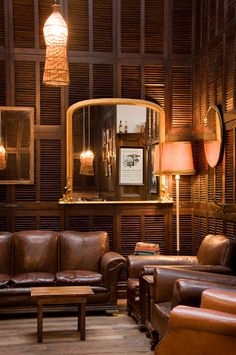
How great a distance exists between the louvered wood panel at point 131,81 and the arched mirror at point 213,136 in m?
1.09

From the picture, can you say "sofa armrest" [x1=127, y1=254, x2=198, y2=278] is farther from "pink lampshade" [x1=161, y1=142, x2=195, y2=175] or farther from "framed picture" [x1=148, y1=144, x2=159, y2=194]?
"framed picture" [x1=148, y1=144, x2=159, y2=194]

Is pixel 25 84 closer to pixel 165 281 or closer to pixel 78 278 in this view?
pixel 78 278

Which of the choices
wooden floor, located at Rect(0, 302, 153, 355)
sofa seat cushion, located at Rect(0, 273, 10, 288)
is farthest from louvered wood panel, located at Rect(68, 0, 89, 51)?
wooden floor, located at Rect(0, 302, 153, 355)

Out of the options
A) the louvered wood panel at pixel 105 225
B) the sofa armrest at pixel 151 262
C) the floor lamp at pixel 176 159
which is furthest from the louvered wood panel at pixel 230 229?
the louvered wood panel at pixel 105 225

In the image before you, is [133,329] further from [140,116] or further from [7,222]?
[140,116]

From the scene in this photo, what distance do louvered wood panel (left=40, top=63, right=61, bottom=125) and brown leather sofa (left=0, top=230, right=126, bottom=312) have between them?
1.30 meters

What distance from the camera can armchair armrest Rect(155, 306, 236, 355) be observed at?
271 cm

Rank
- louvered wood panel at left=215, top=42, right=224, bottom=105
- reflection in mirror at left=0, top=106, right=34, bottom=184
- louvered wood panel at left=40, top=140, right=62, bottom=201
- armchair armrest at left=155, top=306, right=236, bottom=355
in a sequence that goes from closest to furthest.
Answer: armchair armrest at left=155, top=306, right=236, bottom=355
louvered wood panel at left=215, top=42, right=224, bottom=105
reflection in mirror at left=0, top=106, right=34, bottom=184
louvered wood panel at left=40, top=140, right=62, bottom=201

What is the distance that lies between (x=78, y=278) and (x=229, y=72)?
2.51 meters

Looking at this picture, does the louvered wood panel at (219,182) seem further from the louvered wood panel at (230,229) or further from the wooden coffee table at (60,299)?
the wooden coffee table at (60,299)

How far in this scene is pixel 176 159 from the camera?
5695mm

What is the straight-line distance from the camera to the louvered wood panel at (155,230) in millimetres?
6285

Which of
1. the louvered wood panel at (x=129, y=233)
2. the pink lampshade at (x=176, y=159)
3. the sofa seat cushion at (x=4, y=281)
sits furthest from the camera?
the louvered wood panel at (x=129, y=233)

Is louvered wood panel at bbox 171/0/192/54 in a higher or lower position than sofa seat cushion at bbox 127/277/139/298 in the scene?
higher
